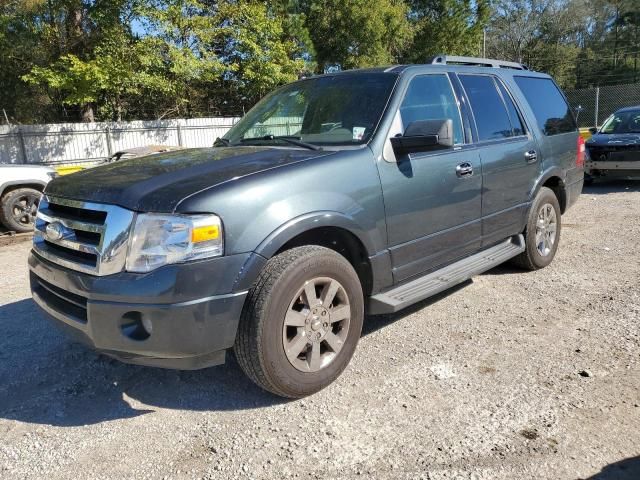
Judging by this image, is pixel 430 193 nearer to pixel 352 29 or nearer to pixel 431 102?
pixel 431 102

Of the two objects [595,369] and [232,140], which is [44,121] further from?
[595,369]

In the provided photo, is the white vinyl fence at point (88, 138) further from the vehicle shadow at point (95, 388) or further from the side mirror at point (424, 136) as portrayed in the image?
the side mirror at point (424, 136)

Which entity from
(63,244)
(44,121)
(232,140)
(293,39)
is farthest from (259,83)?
(63,244)

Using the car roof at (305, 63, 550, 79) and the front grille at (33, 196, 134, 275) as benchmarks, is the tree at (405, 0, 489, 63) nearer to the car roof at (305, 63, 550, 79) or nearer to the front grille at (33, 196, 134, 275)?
the car roof at (305, 63, 550, 79)

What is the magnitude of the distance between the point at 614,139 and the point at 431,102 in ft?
25.2

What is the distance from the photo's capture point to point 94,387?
11.1 ft

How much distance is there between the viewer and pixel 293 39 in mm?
24891

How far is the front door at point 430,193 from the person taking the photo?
353cm

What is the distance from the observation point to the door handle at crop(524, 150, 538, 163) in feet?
15.8

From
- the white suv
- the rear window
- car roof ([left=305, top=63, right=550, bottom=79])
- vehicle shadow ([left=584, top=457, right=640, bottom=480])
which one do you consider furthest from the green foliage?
vehicle shadow ([left=584, top=457, right=640, bottom=480])

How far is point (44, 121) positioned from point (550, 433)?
1211 inches

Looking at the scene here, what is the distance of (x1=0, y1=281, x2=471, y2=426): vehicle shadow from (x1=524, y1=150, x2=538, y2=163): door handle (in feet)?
7.27

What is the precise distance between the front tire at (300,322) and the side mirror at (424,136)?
2.88ft

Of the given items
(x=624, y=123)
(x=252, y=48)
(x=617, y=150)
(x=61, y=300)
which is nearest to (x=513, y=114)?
(x=61, y=300)
